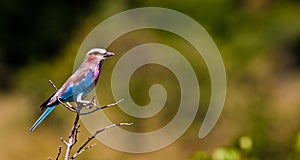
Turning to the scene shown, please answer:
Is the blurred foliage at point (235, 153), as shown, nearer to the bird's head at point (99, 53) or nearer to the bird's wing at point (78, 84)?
the bird's wing at point (78, 84)

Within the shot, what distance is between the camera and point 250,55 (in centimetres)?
2491

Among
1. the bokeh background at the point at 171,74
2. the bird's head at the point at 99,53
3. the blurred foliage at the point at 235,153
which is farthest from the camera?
the bokeh background at the point at 171,74

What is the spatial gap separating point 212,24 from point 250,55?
133cm

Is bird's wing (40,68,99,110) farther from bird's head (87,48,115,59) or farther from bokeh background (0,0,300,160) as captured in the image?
bokeh background (0,0,300,160)

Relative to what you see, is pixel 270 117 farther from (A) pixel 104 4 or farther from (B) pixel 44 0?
(B) pixel 44 0

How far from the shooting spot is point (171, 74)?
18047mm

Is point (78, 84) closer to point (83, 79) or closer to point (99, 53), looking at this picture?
point (83, 79)

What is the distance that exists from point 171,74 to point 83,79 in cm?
1420

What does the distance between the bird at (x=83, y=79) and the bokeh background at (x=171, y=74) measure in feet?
2.96

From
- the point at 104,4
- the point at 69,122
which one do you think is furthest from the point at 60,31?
the point at 69,122

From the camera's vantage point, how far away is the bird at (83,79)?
12.3 ft

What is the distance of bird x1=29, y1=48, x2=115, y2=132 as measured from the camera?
3.76m

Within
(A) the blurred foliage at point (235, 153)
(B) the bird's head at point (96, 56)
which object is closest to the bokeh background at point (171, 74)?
(A) the blurred foliage at point (235, 153)

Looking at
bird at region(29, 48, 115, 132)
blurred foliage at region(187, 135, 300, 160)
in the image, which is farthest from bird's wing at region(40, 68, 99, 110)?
blurred foliage at region(187, 135, 300, 160)
